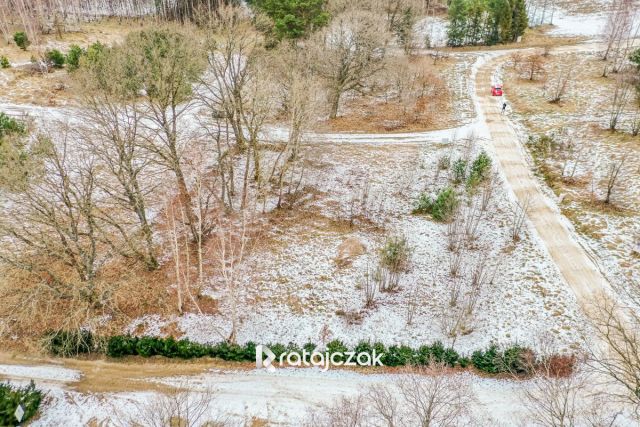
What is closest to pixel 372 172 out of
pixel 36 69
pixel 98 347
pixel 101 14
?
pixel 98 347

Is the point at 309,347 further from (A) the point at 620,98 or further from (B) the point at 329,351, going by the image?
(A) the point at 620,98

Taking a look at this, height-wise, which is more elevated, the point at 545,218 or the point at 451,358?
the point at 545,218

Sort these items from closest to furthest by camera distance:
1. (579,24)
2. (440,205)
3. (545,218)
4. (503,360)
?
(503,360), (545,218), (440,205), (579,24)

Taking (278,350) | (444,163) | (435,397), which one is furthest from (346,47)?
(435,397)

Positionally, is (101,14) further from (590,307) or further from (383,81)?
(590,307)

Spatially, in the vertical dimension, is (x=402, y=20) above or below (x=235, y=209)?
above

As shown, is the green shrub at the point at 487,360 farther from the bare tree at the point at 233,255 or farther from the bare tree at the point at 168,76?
the bare tree at the point at 168,76
